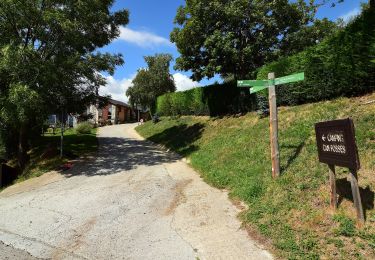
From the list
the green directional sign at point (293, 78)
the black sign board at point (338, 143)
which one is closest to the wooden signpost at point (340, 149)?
the black sign board at point (338, 143)

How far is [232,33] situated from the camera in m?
20.0

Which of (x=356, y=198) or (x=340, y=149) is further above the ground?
(x=340, y=149)

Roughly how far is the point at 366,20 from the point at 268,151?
16.9 feet

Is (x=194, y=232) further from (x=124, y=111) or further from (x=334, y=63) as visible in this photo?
(x=124, y=111)

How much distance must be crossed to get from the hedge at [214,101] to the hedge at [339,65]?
13.3 ft

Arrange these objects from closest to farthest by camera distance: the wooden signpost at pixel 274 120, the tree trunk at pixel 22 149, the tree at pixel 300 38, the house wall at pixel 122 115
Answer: the wooden signpost at pixel 274 120, the tree trunk at pixel 22 149, the tree at pixel 300 38, the house wall at pixel 122 115

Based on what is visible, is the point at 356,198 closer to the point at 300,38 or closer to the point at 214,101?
the point at 214,101

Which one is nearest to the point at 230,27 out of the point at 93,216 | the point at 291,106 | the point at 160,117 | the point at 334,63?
the point at 291,106

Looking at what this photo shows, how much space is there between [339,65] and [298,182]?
19.4 feet

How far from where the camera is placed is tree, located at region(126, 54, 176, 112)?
52384 mm

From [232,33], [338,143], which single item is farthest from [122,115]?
[338,143]

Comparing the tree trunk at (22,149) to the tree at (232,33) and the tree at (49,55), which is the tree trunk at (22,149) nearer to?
the tree at (49,55)

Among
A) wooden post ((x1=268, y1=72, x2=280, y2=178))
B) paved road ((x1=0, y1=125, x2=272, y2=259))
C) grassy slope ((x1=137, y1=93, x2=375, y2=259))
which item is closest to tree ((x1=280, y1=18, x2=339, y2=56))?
grassy slope ((x1=137, y1=93, x2=375, y2=259))

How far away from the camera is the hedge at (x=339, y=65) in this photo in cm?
1100
